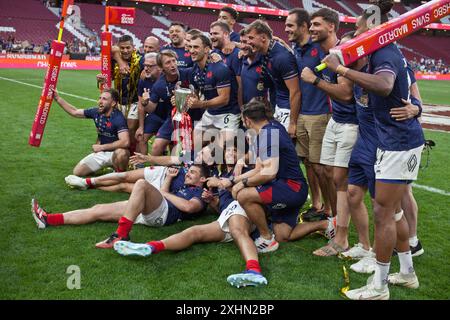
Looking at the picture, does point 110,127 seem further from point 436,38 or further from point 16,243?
point 436,38

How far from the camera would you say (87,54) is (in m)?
32.1

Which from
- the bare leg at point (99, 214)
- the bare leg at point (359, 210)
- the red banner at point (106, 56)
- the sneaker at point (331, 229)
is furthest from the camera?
the red banner at point (106, 56)

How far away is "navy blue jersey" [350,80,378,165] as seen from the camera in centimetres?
386

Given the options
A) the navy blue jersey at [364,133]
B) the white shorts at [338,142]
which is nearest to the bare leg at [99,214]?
the white shorts at [338,142]

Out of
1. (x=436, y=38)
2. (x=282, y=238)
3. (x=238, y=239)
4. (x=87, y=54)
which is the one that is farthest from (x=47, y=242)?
(x=436, y=38)

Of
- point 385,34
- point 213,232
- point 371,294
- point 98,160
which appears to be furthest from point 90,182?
point 385,34

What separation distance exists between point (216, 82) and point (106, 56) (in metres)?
2.38

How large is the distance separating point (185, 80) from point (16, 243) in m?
3.03

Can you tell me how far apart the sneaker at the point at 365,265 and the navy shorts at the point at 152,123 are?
387 centimetres

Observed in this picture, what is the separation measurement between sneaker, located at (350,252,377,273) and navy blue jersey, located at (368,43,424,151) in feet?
3.71

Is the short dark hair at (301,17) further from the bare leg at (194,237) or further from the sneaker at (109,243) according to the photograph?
the sneaker at (109,243)

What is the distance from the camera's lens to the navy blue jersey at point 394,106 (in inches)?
124

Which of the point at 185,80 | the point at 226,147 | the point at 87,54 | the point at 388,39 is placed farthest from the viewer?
the point at 87,54

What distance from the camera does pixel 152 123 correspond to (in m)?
7.04
